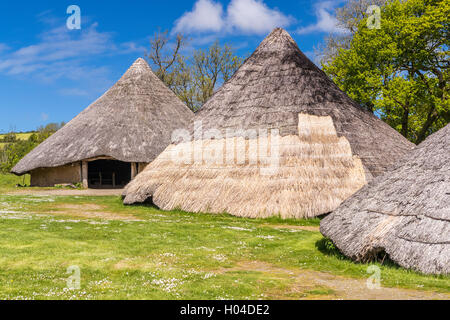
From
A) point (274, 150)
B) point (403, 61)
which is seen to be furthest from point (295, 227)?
point (403, 61)

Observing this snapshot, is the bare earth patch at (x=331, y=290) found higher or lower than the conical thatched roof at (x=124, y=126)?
lower

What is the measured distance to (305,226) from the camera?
493 inches

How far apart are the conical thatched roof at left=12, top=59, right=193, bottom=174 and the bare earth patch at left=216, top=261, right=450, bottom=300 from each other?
21.4 metres

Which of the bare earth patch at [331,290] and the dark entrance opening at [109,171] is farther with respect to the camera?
the dark entrance opening at [109,171]

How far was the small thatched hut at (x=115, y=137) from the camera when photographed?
27.4 metres

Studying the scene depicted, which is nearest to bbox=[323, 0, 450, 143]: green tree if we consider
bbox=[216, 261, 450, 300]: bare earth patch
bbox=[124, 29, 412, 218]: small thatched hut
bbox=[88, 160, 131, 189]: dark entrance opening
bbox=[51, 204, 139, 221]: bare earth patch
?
bbox=[124, 29, 412, 218]: small thatched hut

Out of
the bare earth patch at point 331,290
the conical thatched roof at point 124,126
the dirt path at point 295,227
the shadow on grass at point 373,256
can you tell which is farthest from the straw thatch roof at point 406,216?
the conical thatched roof at point 124,126

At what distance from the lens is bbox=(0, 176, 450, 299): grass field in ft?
18.9

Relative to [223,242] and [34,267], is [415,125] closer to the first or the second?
[223,242]

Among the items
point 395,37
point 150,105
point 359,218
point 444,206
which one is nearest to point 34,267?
point 359,218

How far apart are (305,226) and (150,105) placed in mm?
21034

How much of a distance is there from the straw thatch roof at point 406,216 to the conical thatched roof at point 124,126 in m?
20.4

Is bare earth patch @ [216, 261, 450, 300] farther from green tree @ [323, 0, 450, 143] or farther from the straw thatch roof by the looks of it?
green tree @ [323, 0, 450, 143]

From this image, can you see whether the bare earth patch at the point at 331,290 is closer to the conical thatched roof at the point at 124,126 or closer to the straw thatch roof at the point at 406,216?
the straw thatch roof at the point at 406,216
